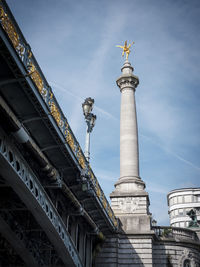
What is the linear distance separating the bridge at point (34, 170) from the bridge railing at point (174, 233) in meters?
7.75

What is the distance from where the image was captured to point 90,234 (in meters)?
23.1

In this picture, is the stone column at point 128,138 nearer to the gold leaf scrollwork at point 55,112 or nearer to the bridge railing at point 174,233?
the bridge railing at point 174,233

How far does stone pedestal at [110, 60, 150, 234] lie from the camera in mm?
27234

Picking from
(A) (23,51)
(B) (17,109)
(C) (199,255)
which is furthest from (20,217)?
(C) (199,255)

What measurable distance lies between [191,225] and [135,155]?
10.6 metres

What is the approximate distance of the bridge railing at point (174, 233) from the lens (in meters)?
28.2

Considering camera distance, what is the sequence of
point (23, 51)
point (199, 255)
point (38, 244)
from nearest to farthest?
point (23, 51)
point (38, 244)
point (199, 255)

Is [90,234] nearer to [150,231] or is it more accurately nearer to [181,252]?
[150,231]

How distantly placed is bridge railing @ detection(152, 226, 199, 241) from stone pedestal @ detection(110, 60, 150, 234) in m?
1.57

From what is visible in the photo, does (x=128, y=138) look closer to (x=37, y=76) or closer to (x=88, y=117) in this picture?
(x=88, y=117)

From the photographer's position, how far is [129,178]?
2966cm

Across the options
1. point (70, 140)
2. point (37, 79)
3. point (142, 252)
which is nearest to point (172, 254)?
point (142, 252)

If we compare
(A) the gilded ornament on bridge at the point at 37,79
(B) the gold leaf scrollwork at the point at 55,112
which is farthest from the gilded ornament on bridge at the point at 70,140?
(A) the gilded ornament on bridge at the point at 37,79

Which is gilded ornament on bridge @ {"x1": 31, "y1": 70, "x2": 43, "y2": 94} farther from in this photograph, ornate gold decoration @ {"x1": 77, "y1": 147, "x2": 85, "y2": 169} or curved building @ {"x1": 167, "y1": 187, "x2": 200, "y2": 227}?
curved building @ {"x1": 167, "y1": 187, "x2": 200, "y2": 227}
